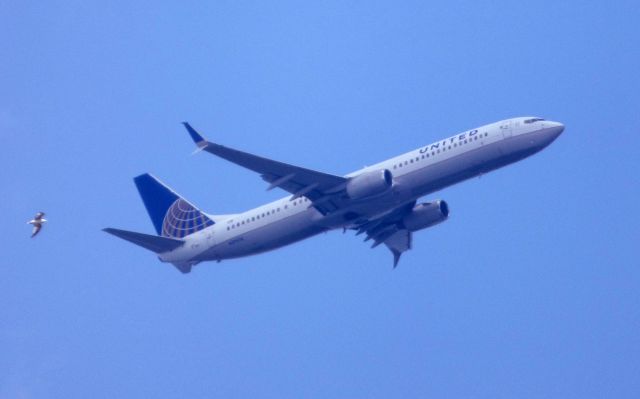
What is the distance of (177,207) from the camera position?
193 feet

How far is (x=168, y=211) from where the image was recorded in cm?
5900

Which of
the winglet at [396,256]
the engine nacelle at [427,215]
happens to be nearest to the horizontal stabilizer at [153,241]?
the winglet at [396,256]

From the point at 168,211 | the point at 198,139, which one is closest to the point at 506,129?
the point at 198,139

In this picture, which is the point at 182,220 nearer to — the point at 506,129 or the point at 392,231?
the point at 392,231

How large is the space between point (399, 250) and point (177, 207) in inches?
513

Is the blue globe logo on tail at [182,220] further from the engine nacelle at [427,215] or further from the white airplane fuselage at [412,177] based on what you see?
the engine nacelle at [427,215]

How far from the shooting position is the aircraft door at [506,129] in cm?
4962

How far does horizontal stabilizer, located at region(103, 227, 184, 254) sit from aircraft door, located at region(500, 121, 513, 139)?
18.2 m

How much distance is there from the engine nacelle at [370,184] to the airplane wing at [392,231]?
17.8 ft

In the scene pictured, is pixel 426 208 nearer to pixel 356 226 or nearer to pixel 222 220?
pixel 356 226

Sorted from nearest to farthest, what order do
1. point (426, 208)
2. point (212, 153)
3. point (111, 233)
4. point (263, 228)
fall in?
point (212, 153)
point (111, 233)
point (263, 228)
point (426, 208)

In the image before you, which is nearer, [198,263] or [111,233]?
[111,233]

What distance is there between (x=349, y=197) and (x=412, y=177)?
3264 mm

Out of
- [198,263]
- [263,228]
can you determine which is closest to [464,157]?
[263,228]
